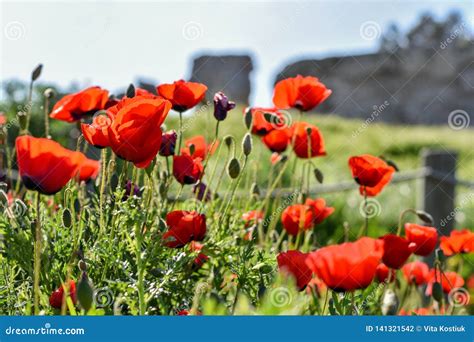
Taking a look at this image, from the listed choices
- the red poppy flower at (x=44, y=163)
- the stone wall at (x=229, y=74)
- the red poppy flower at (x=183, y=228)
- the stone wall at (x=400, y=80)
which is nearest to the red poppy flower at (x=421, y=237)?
the red poppy flower at (x=183, y=228)

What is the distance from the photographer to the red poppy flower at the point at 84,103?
4.51 feet

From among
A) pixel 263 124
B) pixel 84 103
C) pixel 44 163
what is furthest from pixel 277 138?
pixel 44 163

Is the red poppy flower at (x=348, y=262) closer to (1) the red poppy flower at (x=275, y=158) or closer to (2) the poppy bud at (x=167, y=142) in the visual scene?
(2) the poppy bud at (x=167, y=142)

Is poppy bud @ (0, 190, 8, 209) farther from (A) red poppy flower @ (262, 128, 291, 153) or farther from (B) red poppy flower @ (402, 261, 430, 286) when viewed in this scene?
(B) red poppy flower @ (402, 261, 430, 286)

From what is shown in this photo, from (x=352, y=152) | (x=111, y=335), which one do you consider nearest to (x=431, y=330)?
(x=111, y=335)

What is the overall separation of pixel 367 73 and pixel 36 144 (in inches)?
789

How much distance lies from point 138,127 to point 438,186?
8.54ft

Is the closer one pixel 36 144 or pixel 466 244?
pixel 36 144

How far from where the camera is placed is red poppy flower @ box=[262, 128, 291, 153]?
5.21 ft

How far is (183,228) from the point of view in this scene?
3.72 ft

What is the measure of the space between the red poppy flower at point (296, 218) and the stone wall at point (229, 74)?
16.3 meters

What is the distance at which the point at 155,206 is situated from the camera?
1.41 metres

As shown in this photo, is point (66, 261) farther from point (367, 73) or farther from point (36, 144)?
point (367, 73)

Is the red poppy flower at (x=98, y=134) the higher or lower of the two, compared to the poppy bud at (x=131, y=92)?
lower
